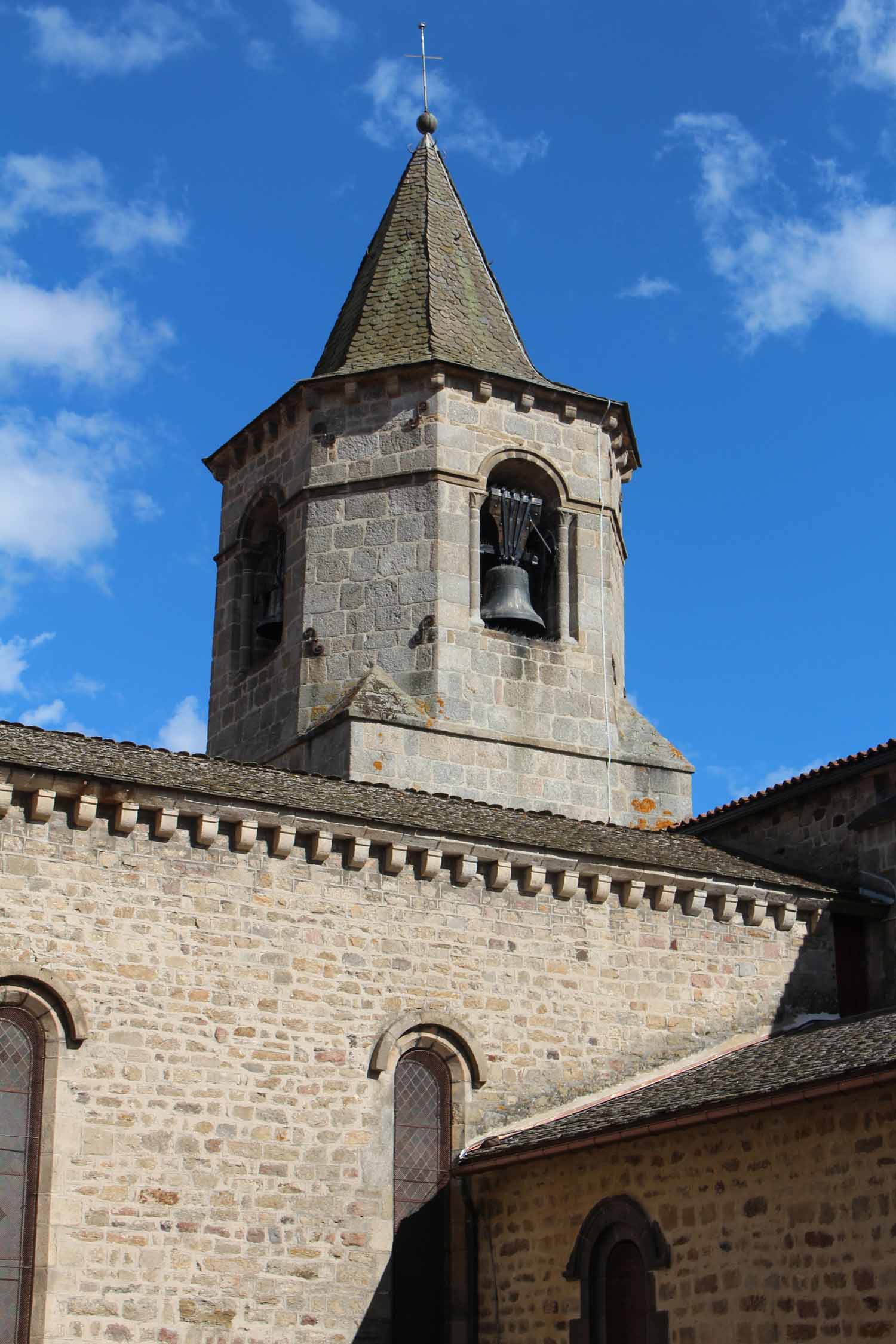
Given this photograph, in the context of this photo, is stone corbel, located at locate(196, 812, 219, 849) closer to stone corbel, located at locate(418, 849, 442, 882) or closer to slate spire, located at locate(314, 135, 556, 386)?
stone corbel, located at locate(418, 849, 442, 882)

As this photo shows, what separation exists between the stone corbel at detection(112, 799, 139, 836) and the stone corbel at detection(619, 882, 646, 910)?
15.3ft

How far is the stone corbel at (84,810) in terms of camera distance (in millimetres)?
14009

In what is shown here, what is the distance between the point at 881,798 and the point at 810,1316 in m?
6.92

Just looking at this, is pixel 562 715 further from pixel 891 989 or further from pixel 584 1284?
pixel 584 1284

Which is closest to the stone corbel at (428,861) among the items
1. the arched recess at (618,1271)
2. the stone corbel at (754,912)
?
the arched recess at (618,1271)

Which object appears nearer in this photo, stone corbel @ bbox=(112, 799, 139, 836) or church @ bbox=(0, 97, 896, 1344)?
church @ bbox=(0, 97, 896, 1344)

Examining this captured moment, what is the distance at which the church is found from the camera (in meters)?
13.0

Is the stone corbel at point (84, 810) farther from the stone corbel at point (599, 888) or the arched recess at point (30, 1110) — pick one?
the stone corbel at point (599, 888)

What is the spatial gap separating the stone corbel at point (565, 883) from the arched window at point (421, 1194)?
6.10 feet

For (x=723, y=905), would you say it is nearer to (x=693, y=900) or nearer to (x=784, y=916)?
(x=693, y=900)

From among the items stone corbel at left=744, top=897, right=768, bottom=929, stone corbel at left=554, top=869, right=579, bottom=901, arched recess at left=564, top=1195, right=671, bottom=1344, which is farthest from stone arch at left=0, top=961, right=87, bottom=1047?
stone corbel at left=744, top=897, right=768, bottom=929

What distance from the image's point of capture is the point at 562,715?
20312mm

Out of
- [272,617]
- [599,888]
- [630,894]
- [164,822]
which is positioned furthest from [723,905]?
[272,617]

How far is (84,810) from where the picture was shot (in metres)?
14.0
